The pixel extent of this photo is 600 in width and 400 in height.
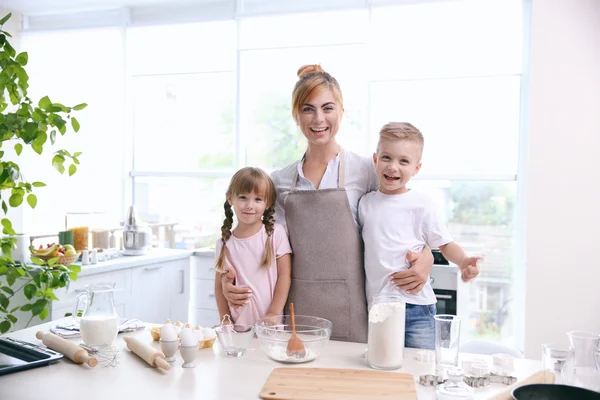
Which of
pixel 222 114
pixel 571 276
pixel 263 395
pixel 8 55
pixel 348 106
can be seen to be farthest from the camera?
pixel 222 114

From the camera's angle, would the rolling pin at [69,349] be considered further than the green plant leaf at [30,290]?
No

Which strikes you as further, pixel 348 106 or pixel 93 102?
pixel 93 102

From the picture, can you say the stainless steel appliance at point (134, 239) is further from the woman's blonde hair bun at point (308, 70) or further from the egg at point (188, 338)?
the egg at point (188, 338)

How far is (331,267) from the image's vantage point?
197cm

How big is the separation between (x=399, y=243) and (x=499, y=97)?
2.51 metres

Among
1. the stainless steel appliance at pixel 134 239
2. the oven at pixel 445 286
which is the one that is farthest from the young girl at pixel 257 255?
the stainless steel appliance at pixel 134 239

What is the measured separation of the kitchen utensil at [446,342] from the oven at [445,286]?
2.26 meters

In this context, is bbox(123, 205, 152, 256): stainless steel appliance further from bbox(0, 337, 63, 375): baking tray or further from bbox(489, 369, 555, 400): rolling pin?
bbox(489, 369, 555, 400): rolling pin

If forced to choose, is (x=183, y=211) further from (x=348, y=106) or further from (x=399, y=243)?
(x=399, y=243)

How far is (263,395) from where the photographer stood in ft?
4.17

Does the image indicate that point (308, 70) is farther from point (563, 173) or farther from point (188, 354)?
point (563, 173)

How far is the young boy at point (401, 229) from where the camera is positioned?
6.25 ft

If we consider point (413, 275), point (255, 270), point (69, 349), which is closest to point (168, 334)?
→ point (69, 349)

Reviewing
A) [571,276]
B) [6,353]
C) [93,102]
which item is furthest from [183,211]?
[6,353]
